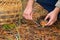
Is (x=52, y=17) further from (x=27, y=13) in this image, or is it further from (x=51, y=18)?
(x=27, y=13)

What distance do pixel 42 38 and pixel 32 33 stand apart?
0.25 feet

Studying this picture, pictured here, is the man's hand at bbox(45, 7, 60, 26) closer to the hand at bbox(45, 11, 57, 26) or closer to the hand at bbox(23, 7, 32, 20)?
the hand at bbox(45, 11, 57, 26)

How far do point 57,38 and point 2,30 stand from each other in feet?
1.19

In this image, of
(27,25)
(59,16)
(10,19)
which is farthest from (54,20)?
(10,19)

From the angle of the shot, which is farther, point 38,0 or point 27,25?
point 38,0

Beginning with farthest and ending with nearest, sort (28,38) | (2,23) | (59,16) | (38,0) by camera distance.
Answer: (38,0) < (59,16) < (2,23) < (28,38)

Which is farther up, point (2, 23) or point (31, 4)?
point (31, 4)

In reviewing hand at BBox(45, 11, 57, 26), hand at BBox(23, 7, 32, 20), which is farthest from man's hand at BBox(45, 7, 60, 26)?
hand at BBox(23, 7, 32, 20)

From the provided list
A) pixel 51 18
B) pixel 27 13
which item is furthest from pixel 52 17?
pixel 27 13

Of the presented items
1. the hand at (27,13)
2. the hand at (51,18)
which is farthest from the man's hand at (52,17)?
the hand at (27,13)

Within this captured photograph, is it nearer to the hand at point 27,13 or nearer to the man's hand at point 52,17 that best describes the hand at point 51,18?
the man's hand at point 52,17

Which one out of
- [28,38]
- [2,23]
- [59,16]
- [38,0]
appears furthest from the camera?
[38,0]

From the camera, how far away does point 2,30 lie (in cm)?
107

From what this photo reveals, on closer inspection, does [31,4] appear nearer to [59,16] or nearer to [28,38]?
[59,16]
